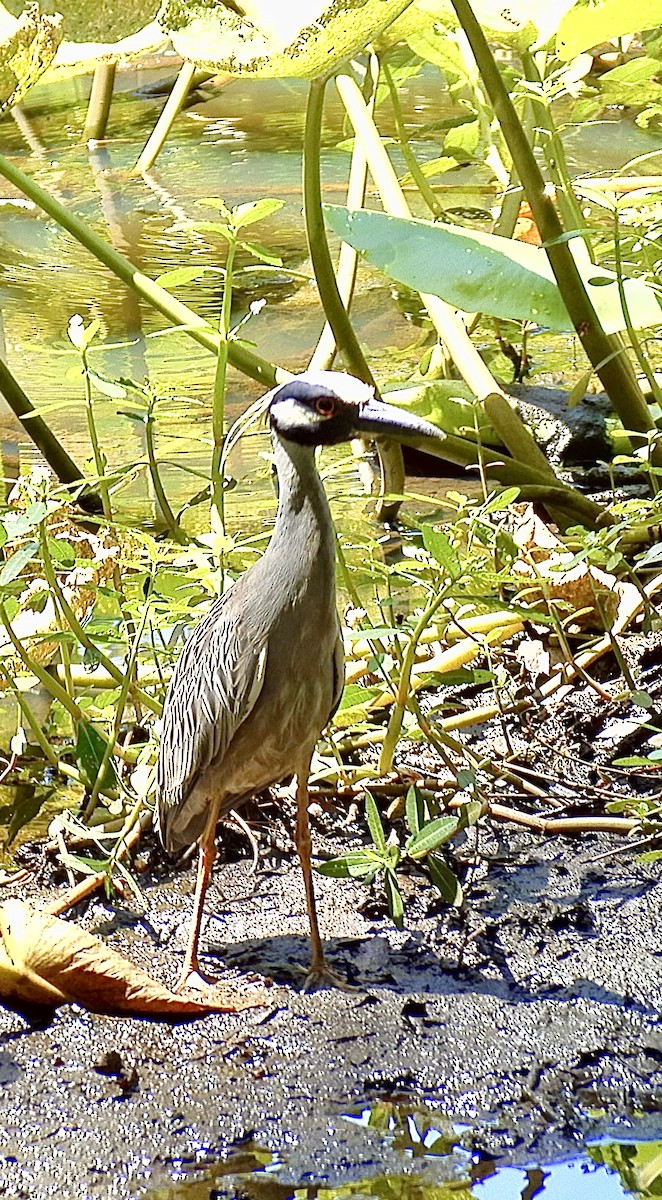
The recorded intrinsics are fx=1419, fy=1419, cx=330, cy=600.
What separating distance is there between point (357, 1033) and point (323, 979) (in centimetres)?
13

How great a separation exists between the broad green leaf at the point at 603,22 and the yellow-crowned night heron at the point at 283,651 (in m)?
1.13

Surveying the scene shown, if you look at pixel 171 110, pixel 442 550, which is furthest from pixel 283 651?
pixel 171 110

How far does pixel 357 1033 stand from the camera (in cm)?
217

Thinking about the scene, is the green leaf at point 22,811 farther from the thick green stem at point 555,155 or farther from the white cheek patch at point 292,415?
the thick green stem at point 555,155

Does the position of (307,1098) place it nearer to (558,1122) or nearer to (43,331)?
(558,1122)

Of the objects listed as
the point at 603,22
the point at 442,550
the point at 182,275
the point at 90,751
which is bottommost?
the point at 90,751

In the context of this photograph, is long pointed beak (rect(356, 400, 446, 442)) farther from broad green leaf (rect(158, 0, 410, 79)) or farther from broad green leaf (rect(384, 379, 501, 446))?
broad green leaf (rect(384, 379, 501, 446))

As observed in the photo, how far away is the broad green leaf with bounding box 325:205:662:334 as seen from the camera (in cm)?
293

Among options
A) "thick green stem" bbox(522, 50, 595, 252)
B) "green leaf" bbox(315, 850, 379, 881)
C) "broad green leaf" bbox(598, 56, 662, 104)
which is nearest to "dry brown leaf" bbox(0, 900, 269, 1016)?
"green leaf" bbox(315, 850, 379, 881)

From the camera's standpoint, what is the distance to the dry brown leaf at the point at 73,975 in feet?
7.13

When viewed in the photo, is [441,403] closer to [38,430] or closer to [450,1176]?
[38,430]

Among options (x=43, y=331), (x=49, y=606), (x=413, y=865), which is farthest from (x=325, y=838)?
(x=43, y=331)

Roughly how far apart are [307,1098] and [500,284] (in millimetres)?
1720

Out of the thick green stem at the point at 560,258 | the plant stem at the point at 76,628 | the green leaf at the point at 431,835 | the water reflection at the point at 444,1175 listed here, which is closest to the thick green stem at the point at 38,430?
the plant stem at the point at 76,628
